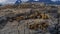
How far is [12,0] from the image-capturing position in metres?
4.46

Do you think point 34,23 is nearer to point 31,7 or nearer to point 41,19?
point 41,19

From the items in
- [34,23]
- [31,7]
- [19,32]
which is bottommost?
[19,32]

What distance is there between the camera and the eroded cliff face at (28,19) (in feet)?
13.2

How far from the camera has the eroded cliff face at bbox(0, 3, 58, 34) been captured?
4.02m

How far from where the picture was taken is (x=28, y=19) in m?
4.15

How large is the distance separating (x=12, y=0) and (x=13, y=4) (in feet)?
0.51

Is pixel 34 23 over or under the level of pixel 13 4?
under

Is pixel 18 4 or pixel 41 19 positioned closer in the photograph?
pixel 41 19

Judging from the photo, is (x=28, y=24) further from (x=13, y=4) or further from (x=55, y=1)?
(x=55, y=1)

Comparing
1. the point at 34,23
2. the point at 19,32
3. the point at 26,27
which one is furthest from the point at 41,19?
the point at 19,32

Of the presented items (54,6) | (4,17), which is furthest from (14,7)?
(54,6)

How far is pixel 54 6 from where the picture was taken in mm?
4227

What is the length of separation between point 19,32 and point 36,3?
111cm

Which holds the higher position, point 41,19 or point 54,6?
point 54,6
